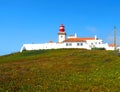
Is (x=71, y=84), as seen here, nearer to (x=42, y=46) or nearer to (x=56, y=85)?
(x=56, y=85)

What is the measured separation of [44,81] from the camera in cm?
3228

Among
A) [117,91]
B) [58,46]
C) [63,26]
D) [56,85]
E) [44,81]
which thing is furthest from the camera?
[63,26]

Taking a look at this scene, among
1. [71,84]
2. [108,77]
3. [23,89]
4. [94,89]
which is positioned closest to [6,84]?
[23,89]

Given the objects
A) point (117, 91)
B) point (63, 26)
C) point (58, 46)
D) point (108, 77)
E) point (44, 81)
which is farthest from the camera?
point (63, 26)

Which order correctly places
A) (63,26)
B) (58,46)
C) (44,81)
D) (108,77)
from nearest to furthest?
(44,81), (108,77), (58,46), (63,26)

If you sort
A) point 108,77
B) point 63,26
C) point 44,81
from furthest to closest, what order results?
point 63,26 < point 108,77 < point 44,81

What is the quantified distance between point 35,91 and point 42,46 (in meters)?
93.9

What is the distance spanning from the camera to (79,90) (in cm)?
2727

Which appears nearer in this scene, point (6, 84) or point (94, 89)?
point (94, 89)

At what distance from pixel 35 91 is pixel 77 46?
9624 cm

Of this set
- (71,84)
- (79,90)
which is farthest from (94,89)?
(71,84)

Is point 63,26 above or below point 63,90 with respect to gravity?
above

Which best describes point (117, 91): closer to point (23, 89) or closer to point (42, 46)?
point (23, 89)

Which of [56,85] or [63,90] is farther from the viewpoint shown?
[56,85]
